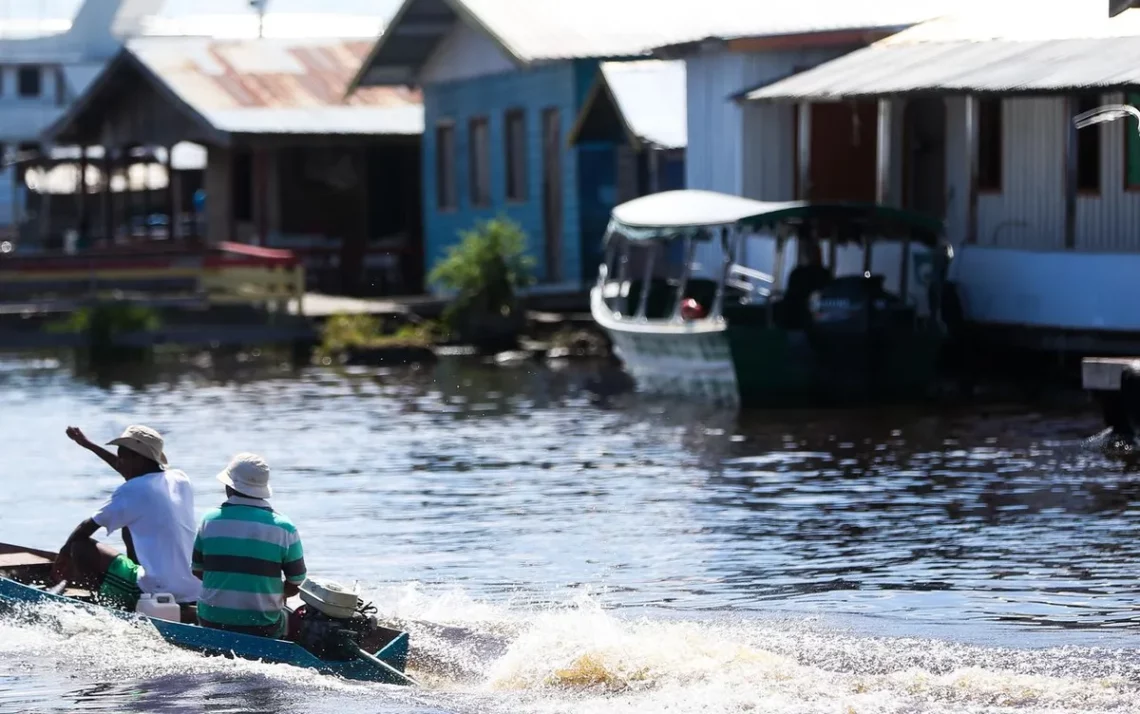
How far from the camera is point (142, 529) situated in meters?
→ 12.0

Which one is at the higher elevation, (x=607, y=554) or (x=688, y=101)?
(x=688, y=101)

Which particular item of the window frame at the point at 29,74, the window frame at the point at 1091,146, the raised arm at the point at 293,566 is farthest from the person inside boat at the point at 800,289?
the window frame at the point at 29,74

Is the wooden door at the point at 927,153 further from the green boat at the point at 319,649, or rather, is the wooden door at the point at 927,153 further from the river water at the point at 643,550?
the green boat at the point at 319,649

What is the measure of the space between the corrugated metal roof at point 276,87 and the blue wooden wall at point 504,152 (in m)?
1.67

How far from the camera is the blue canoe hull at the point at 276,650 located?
36.4ft

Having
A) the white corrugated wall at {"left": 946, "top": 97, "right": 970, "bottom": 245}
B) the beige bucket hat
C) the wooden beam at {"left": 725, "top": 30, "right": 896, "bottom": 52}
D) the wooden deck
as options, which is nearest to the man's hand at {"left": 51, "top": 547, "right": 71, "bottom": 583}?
the beige bucket hat

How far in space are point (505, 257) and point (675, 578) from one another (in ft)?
59.9

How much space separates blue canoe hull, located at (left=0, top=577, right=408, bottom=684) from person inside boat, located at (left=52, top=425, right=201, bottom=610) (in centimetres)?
46

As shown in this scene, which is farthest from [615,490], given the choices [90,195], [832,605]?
[90,195]

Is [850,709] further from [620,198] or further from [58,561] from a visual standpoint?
[620,198]

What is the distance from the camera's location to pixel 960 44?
27.0m

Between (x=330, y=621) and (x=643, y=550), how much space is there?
469cm

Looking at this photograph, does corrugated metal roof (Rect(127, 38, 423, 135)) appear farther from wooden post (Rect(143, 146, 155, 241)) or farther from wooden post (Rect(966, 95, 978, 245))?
wooden post (Rect(966, 95, 978, 245))

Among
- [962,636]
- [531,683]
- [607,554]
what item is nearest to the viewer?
[531,683]
